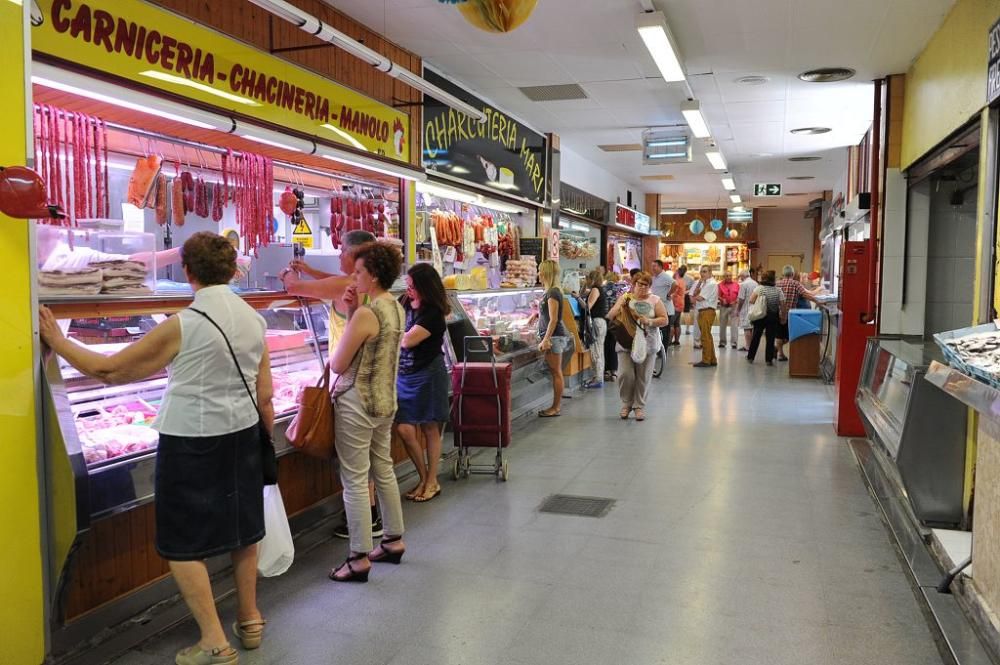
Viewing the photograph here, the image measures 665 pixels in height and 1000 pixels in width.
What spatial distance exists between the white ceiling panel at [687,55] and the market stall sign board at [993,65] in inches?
54.4

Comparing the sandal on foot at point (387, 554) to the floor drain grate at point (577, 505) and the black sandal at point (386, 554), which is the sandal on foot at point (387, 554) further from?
the floor drain grate at point (577, 505)

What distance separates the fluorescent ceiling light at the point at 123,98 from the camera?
3.18m

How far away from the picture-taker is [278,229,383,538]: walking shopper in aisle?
4.57 meters

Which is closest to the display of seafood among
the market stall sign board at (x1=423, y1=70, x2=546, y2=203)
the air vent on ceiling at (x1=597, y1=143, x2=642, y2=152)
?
the market stall sign board at (x1=423, y1=70, x2=546, y2=203)

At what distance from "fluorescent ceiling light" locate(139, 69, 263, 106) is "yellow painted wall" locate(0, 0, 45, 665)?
1037 millimetres

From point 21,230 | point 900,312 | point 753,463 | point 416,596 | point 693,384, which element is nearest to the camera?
point 21,230

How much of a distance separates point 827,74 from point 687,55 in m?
1.59

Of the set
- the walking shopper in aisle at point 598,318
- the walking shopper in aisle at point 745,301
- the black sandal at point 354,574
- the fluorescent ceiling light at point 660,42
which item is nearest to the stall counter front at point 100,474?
the black sandal at point 354,574

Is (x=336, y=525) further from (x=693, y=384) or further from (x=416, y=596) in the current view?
(x=693, y=384)

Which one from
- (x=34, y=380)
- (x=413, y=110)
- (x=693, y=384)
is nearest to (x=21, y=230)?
(x=34, y=380)

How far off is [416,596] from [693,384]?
7.63 metres

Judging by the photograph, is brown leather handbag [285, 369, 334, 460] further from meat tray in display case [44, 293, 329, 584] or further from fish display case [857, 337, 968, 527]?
fish display case [857, 337, 968, 527]

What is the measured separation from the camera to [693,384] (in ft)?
35.2

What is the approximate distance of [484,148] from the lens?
27.2ft
